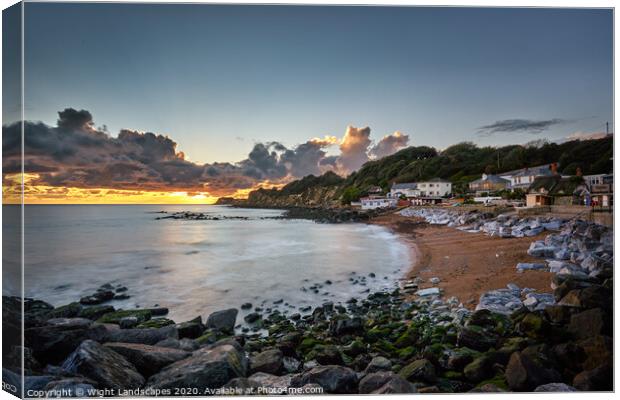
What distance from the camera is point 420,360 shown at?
95.4 inches

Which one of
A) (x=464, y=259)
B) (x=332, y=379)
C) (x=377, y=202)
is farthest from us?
(x=377, y=202)

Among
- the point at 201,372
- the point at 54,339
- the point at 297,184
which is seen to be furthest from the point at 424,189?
the point at 54,339

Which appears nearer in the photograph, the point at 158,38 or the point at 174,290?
the point at 158,38

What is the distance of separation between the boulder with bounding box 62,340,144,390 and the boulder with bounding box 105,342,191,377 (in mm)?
35

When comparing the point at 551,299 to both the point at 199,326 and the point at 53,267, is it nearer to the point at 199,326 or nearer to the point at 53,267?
the point at 199,326

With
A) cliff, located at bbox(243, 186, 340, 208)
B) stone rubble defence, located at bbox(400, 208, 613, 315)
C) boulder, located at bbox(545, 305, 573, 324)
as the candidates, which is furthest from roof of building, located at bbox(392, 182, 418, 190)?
boulder, located at bbox(545, 305, 573, 324)

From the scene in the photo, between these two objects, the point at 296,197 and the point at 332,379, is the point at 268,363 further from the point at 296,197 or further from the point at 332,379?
the point at 296,197

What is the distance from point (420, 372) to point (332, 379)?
68 centimetres

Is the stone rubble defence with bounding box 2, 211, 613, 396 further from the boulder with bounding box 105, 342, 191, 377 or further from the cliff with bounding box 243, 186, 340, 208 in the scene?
the cliff with bounding box 243, 186, 340, 208

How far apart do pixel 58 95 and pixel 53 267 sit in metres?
1.61

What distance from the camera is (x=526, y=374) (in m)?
2.27

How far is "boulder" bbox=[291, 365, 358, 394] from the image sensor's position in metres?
2.39

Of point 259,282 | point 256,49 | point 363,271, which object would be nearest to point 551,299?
point 363,271

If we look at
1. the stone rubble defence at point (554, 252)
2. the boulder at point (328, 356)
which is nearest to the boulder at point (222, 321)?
the boulder at point (328, 356)
